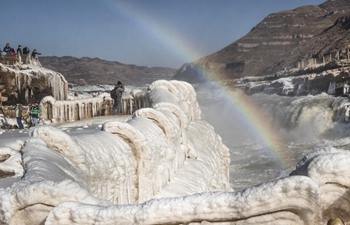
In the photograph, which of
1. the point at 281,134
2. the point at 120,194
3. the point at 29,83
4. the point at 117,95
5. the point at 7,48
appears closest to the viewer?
the point at 120,194

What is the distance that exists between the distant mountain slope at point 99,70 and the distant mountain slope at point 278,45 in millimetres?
9341

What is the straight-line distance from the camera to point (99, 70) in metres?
97.4

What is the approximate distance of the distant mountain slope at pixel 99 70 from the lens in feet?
302

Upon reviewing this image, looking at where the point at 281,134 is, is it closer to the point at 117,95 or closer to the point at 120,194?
the point at 117,95

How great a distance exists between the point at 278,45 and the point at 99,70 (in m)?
41.4

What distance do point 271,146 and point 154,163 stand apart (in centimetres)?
2761

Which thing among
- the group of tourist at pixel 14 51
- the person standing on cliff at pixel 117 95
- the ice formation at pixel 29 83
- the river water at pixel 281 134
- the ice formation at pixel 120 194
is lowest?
the river water at pixel 281 134

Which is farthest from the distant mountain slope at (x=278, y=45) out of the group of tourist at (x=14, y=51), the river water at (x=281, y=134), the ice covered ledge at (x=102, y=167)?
the ice covered ledge at (x=102, y=167)

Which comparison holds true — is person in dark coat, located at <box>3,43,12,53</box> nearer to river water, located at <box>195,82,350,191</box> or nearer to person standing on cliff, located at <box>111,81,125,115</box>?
person standing on cliff, located at <box>111,81,125,115</box>

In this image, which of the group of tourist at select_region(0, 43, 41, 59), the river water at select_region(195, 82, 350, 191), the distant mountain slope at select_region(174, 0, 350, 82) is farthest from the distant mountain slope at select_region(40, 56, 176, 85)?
the group of tourist at select_region(0, 43, 41, 59)

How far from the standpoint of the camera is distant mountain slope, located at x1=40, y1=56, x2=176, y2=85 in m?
92.1

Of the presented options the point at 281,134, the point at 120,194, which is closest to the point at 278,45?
the point at 281,134

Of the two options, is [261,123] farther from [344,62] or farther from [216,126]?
[344,62]

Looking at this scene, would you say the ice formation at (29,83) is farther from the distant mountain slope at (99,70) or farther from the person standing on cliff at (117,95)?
the distant mountain slope at (99,70)
